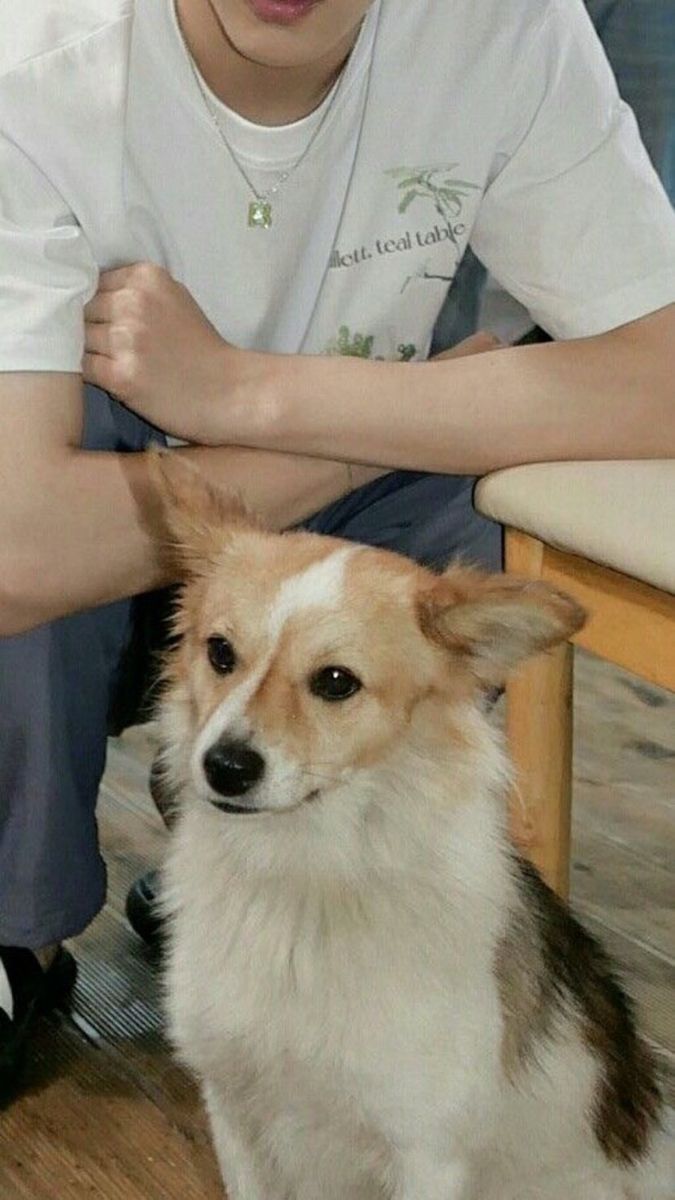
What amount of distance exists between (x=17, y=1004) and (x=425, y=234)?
79 cm

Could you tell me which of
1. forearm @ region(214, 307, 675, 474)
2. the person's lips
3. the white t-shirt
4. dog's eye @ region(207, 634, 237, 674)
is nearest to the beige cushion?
forearm @ region(214, 307, 675, 474)

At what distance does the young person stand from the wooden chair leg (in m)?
0.17

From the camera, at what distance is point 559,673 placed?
1326mm

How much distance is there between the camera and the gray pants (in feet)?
4.50

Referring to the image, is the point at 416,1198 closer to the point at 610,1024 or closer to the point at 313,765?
the point at 610,1024

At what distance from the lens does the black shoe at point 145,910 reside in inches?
66.6

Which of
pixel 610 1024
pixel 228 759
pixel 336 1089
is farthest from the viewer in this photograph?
pixel 610 1024

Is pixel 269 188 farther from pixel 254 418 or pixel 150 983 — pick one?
pixel 150 983

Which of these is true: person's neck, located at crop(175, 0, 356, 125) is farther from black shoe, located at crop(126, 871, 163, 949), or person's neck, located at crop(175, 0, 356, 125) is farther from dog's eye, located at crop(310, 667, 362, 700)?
black shoe, located at crop(126, 871, 163, 949)

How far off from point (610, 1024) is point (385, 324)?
617mm

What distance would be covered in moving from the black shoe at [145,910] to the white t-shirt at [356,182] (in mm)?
628

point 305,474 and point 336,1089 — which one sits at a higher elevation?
point 305,474

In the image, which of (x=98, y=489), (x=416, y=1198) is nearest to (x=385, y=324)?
(x=98, y=489)

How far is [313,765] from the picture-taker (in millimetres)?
1081
